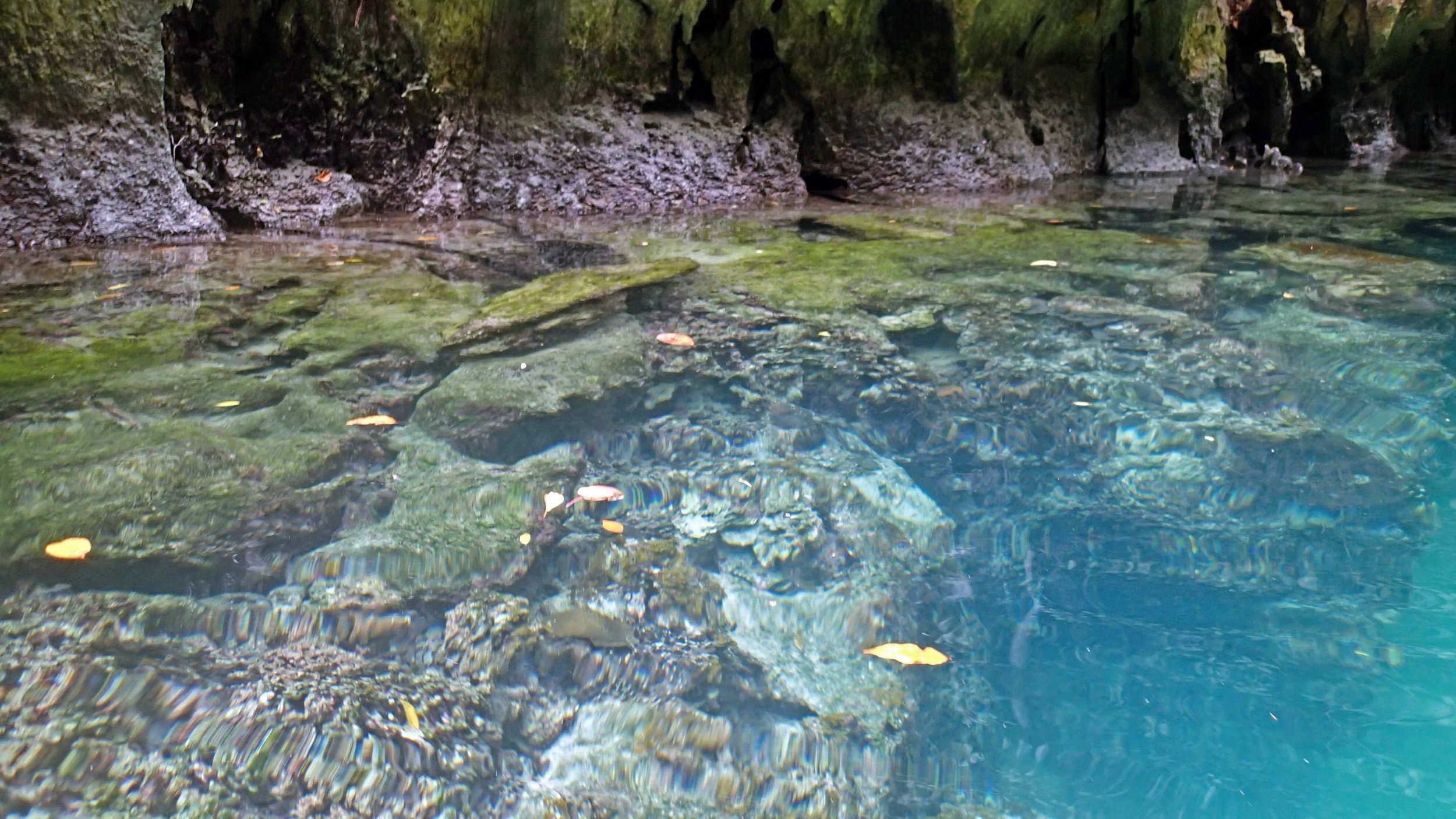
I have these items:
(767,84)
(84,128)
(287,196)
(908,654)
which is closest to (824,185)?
(767,84)

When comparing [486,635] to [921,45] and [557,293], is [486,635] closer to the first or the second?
[557,293]

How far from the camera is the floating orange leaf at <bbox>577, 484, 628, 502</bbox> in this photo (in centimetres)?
259

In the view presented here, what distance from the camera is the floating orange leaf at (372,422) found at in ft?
9.73

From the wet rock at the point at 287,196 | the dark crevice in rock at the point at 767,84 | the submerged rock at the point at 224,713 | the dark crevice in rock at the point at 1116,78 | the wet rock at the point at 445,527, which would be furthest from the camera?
the dark crevice in rock at the point at 1116,78

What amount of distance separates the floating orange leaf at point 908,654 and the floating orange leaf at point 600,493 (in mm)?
835

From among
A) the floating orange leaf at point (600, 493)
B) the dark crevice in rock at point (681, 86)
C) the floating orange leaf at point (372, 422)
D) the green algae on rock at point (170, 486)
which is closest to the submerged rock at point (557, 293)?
the floating orange leaf at point (372, 422)

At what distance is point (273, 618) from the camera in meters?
2.05

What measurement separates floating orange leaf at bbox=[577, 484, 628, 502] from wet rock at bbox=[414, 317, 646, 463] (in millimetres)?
317

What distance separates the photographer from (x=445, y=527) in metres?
2.42

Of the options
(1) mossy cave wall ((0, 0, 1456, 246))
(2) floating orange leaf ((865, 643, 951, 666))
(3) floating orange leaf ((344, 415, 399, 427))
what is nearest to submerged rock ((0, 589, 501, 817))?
(2) floating orange leaf ((865, 643, 951, 666))

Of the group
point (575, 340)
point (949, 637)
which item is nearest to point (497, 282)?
point (575, 340)

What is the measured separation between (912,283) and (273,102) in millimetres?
3999

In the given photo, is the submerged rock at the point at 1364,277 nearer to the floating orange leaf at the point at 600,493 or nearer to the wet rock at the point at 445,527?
the floating orange leaf at the point at 600,493

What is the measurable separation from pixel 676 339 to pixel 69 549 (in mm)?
2105
